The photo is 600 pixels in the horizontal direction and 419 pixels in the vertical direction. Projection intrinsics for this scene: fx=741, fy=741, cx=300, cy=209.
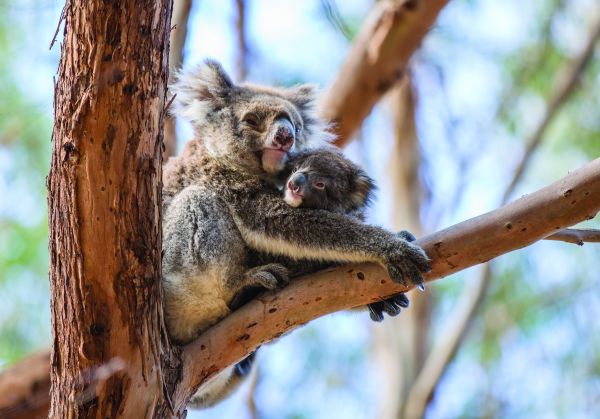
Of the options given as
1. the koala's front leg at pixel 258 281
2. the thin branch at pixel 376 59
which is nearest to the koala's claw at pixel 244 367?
the koala's front leg at pixel 258 281

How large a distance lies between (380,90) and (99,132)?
428 cm

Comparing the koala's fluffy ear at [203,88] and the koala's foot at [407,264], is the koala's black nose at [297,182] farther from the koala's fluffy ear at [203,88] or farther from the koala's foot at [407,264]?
the koala's fluffy ear at [203,88]

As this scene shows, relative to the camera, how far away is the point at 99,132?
10.0ft

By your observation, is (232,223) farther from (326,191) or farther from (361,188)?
(361,188)

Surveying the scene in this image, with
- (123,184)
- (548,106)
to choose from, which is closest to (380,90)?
(548,106)

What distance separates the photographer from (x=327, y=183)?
436cm

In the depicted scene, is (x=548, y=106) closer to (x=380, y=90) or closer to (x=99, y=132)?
(x=380, y=90)

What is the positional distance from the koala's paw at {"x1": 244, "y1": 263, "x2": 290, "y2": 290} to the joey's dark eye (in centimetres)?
112

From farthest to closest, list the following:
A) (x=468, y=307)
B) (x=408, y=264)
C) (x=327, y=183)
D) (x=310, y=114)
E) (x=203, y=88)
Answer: (x=468, y=307)
(x=310, y=114)
(x=203, y=88)
(x=327, y=183)
(x=408, y=264)

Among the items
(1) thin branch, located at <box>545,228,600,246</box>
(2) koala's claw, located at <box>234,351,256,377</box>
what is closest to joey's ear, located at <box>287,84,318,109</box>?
(2) koala's claw, located at <box>234,351,256,377</box>

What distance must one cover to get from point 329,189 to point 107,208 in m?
1.61

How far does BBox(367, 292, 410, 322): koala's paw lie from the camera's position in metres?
3.86

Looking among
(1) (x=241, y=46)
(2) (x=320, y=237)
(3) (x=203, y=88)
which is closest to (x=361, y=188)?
(2) (x=320, y=237)

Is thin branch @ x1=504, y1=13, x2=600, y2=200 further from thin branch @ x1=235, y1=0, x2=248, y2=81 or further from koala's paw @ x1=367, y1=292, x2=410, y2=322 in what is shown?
koala's paw @ x1=367, y1=292, x2=410, y2=322
